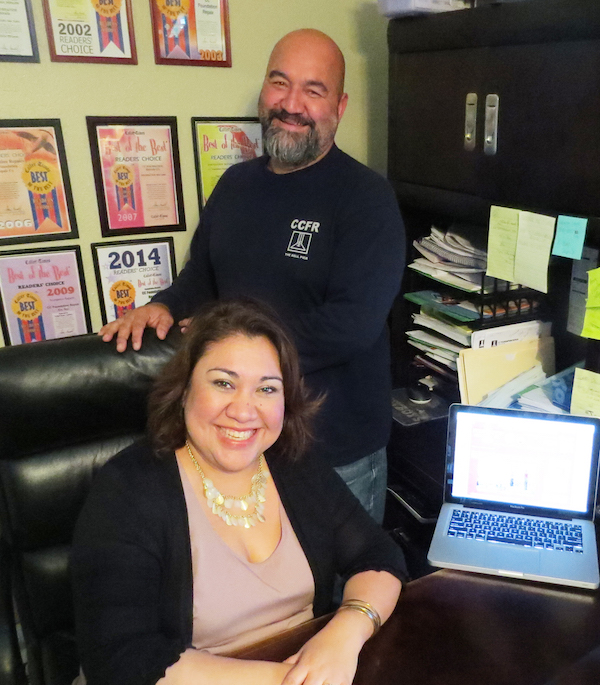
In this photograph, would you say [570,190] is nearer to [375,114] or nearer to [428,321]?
[428,321]

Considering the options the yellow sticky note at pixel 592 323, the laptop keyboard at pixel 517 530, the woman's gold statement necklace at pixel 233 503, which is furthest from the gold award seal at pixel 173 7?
the laptop keyboard at pixel 517 530

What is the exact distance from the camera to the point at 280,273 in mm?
1432

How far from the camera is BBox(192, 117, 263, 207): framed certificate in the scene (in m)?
1.63

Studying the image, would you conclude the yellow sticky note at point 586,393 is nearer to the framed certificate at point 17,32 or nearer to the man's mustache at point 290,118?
the man's mustache at point 290,118

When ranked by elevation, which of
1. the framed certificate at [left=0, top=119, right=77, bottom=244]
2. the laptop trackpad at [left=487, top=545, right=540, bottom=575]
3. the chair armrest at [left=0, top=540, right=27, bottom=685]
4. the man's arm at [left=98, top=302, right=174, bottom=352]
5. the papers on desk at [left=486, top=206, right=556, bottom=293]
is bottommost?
the chair armrest at [left=0, top=540, right=27, bottom=685]

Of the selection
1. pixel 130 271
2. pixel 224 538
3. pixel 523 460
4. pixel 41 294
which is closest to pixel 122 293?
pixel 130 271

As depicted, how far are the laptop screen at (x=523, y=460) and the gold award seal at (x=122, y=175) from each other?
3.25 feet

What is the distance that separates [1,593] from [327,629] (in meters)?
0.61

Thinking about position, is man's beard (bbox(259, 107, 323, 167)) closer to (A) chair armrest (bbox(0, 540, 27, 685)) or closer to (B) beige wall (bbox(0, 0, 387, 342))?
(B) beige wall (bbox(0, 0, 387, 342))

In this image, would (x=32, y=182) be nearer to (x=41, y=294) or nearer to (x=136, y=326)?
(x=41, y=294)

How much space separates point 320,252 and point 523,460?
631mm

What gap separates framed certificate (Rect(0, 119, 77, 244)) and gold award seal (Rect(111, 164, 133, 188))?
0.12 m

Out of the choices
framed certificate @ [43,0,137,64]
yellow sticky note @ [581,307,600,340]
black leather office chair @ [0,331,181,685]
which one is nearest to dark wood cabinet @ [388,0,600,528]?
yellow sticky note @ [581,307,600,340]

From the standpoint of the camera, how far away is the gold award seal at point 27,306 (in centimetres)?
152
